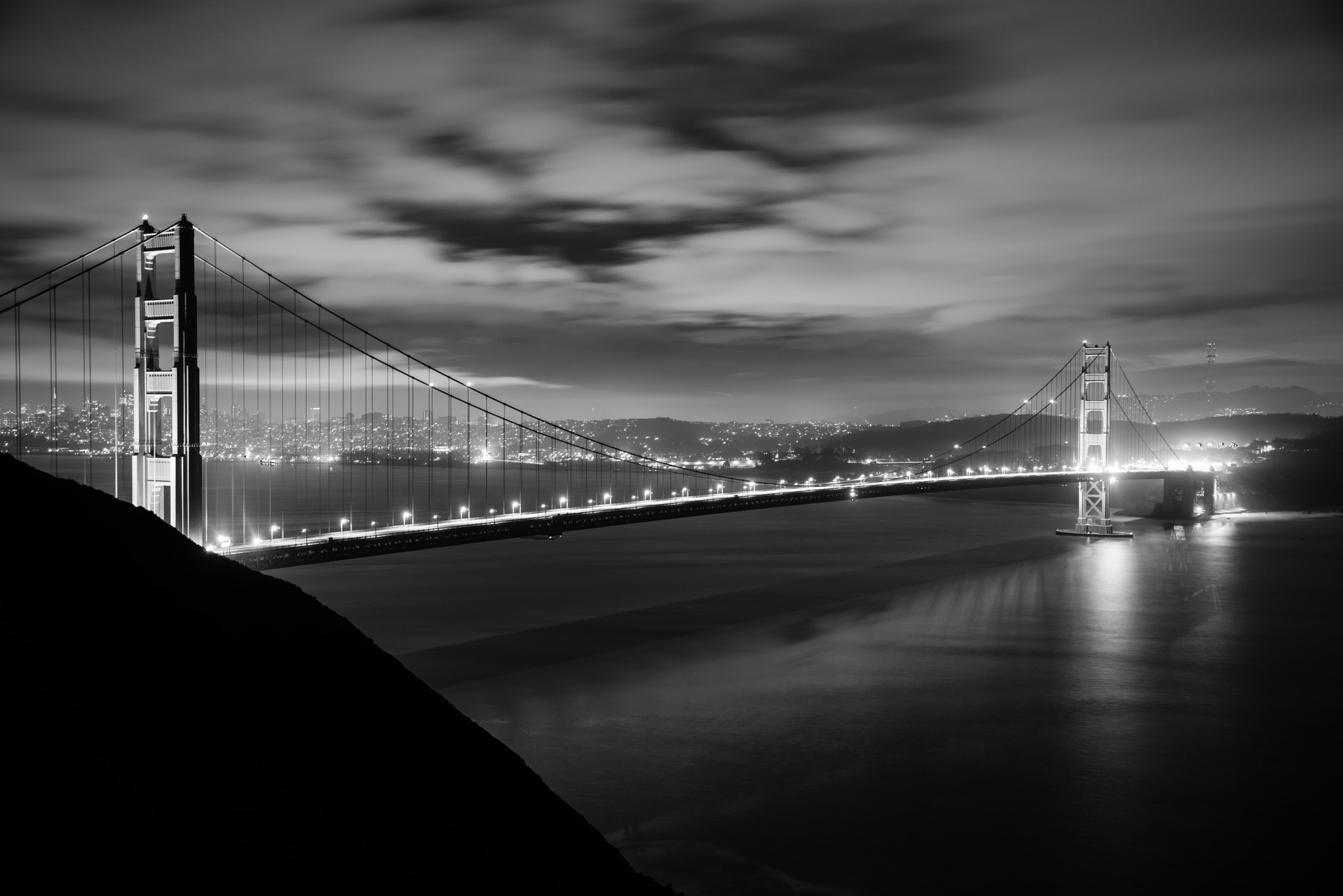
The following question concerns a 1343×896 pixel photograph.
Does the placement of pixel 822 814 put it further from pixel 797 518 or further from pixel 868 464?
pixel 868 464

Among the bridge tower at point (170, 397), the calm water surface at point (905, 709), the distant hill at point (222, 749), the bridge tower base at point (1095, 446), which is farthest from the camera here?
the bridge tower base at point (1095, 446)

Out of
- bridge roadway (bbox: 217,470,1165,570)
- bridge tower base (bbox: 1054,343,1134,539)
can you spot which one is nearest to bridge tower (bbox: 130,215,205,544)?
bridge roadway (bbox: 217,470,1165,570)

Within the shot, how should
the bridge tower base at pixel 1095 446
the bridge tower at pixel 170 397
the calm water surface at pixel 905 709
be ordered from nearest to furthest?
the calm water surface at pixel 905 709
the bridge tower at pixel 170 397
the bridge tower base at pixel 1095 446

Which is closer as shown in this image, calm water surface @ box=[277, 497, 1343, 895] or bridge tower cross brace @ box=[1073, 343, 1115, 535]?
calm water surface @ box=[277, 497, 1343, 895]

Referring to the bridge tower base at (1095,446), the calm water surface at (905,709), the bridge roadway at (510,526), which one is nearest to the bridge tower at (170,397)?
the bridge roadway at (510,526)

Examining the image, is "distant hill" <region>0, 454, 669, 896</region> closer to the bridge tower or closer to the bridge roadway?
the bridge roadway

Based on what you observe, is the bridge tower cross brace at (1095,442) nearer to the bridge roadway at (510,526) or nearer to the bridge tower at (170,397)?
the bridge roadway at (510,526)
